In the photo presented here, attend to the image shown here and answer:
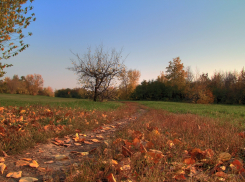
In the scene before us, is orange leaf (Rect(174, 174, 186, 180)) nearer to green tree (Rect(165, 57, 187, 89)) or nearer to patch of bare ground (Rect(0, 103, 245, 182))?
patch of bare ground (Rect(0, 103, 245, 182))

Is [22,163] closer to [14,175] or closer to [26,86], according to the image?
[14,175]

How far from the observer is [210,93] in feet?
115

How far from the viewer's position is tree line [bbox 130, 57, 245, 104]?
114ft

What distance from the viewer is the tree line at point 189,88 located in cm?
3475

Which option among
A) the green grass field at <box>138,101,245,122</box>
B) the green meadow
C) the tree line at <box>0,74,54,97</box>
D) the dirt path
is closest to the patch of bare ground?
the dirt path

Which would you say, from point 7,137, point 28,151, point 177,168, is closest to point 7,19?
point 7,137

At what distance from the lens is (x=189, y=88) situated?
1535 inches

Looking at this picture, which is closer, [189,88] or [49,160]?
[49,160]

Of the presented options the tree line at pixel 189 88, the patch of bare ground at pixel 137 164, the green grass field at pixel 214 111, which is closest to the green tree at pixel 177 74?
the tree line at pixel 189 88

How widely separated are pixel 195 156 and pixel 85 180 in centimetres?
178

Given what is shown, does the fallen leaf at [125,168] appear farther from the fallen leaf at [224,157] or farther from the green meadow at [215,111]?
the green meadow at [215,111]

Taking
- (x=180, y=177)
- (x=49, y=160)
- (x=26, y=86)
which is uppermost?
(x=26, y=86)

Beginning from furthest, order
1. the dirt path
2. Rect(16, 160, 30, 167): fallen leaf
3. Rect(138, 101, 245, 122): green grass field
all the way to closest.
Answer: Rect(138, 101, 245, 122): green grass field
Rect(16, 160, 30, 167): fallen leaf
the dirt path

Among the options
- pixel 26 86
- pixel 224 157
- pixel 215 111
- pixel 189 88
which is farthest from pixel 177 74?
pixel 26 86
